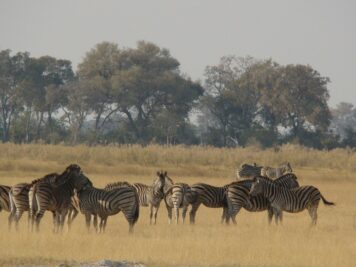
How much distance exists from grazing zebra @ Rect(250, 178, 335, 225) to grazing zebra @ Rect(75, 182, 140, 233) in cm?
346

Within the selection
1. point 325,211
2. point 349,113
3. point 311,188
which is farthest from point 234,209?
point 349,113

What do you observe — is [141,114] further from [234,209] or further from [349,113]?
[349,113]

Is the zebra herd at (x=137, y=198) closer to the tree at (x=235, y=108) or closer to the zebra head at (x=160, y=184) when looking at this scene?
the zebra head at (x=160, y=184)

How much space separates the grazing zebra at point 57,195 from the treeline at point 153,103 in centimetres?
5403

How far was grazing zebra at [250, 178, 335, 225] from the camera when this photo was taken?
24.2 meters

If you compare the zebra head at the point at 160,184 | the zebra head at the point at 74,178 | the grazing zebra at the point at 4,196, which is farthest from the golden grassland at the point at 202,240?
the zebra head at the point at 74,178

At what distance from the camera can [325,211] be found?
99.2ft

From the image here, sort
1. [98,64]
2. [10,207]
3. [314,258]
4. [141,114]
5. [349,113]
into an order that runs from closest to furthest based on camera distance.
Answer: [314,258] → [10,207] → [141,114] → [98,64] → [349,113]

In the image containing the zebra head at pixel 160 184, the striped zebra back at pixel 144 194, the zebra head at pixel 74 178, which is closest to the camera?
the zebra head at pixel 74 178

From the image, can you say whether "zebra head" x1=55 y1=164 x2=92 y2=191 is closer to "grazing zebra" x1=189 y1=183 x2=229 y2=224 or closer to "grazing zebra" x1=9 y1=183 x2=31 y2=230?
"grazing zebra" x1=9 y1=183 x2=31 y2=230

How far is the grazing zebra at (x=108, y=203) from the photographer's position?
22125 mm

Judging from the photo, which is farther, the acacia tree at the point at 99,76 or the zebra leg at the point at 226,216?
the acacia tree at the point at 99,76

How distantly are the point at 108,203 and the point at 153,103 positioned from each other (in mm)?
60575

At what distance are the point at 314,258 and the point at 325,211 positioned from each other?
12.4 metres
